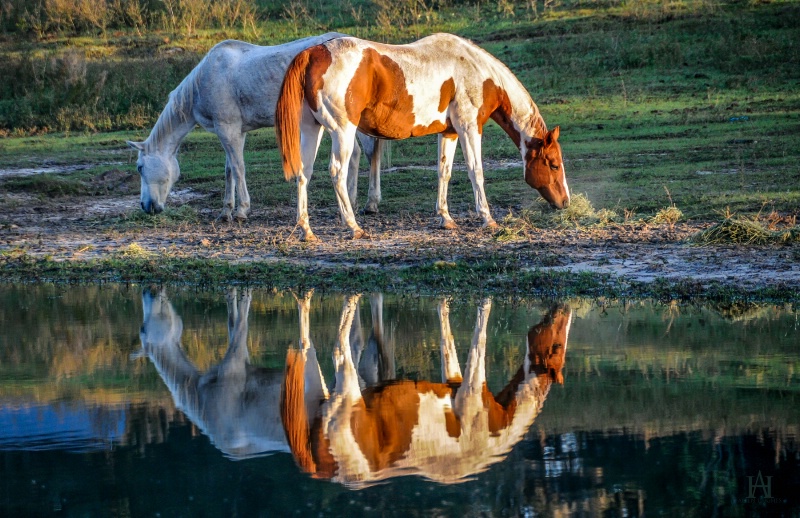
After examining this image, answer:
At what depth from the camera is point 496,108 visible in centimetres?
1172

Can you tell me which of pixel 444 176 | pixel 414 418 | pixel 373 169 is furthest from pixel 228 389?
pixel 373 169

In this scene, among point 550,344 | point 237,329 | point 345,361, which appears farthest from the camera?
point 237,329

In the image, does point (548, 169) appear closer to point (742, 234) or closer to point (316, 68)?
point (742, 234)

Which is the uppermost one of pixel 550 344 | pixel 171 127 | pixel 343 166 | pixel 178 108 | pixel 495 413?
pixel 178 108

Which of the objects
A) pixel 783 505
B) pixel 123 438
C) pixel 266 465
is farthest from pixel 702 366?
pixel 123 438

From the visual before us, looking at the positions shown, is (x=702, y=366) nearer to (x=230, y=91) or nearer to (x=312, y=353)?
(x=312, y=353)

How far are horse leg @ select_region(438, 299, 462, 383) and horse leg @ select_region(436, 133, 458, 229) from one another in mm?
3414

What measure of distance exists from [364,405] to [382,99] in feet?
18.3

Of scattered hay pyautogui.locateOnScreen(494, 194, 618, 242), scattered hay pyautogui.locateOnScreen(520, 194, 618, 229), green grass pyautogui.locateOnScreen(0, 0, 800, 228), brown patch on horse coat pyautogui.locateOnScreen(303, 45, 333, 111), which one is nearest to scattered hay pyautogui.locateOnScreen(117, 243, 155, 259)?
brown patch on horse coat pyautogui.locateOnScreen(303, 45, 333, 111)

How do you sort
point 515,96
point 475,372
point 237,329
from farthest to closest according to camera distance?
point 515,96 < point 237,329 < point 475,372

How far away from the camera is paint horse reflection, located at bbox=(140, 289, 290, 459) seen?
5.30m

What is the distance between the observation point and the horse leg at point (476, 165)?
37.3 ft

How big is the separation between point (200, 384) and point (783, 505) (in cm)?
344

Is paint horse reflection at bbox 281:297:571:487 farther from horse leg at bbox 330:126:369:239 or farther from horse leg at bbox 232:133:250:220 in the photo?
horse leg at bbox 232:133:250:220
